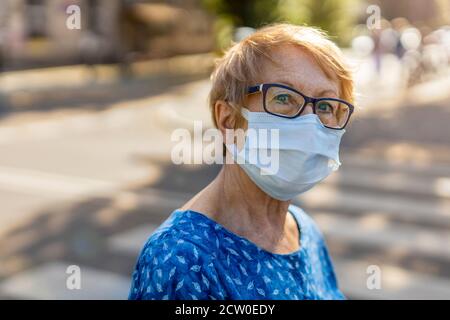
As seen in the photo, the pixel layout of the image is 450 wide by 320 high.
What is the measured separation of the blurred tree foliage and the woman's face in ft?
53.1

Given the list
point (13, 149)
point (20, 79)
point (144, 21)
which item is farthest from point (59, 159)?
point (144, 21)

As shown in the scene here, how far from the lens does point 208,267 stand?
5.63ft

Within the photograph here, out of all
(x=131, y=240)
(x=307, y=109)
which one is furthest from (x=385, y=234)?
(x=307, y=109)

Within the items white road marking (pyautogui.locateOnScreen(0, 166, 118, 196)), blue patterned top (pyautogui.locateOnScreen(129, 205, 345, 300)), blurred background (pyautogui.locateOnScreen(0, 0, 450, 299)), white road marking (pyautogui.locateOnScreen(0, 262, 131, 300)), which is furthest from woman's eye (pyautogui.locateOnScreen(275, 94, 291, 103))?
white road marking (pyautogui.locateOnScreen(0, 166, 118, 196))

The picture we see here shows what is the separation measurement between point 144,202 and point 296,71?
688cm

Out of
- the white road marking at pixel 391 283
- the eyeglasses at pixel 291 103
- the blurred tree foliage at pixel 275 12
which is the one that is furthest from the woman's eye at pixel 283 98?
the blurred tree foliage at pixel 275 12

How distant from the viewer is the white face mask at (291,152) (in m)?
1.92

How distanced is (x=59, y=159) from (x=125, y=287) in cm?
600

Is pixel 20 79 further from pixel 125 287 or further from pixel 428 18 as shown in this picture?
pixel 428 18

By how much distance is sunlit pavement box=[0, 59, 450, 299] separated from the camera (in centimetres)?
619

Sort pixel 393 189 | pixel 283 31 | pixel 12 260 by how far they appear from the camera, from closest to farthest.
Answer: pixel 283 31
pixel 12 260
pixel 393 189

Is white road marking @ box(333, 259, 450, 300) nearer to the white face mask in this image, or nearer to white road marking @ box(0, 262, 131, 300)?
white road marking @ box(0, 262, 131, 300)
